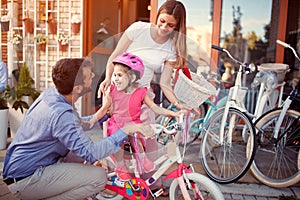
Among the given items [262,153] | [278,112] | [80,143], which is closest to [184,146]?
[80,143]

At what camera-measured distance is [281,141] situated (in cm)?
274

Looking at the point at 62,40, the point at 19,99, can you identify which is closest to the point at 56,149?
the point at 19,99

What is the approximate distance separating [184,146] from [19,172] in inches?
34.2

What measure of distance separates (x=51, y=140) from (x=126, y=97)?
1.74 ft

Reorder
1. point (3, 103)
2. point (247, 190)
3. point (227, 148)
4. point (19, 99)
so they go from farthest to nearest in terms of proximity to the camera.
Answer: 1. point (19, 99)
2. point (3, 103)
3. point (227, 148)
4. point (247, 190)

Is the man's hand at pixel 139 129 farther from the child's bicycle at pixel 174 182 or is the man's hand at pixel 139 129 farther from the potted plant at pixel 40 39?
the potted plant at pixel 40 39

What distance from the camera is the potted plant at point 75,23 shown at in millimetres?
4117

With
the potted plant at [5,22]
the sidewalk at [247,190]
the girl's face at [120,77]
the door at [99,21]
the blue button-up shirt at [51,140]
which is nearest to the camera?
the girl's face at [120,77]

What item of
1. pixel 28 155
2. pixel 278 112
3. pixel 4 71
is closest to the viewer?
pixel 28 155

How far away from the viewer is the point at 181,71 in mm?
1585

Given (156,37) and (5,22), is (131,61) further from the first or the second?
(5,22)

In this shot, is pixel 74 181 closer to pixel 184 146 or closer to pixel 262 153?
pixel 184 146

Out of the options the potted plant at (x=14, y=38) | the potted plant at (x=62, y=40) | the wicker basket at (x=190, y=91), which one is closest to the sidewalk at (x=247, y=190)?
the wicker basket at (x=190, y=91)

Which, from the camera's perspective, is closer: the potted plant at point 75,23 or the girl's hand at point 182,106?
the girl's hand at point 182,106
